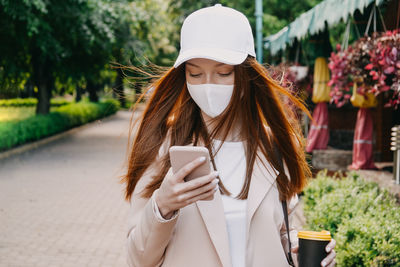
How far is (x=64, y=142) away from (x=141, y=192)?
55.4ft

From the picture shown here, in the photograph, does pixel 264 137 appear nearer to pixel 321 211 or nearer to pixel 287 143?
pixel 287 143

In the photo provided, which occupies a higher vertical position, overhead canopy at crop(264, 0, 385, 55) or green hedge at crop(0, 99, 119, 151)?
overhead canopy at crop(264, 0, 385, 55)

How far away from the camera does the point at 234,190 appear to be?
73.7 inches

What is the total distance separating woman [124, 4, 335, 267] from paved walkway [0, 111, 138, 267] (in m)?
0.34

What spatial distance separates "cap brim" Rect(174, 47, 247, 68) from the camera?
5.60 feet

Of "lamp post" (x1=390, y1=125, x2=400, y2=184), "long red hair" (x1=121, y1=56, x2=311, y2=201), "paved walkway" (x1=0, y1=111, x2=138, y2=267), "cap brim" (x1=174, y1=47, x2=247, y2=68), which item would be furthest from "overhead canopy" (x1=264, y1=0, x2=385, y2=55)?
"cap brim" (x1=174, y1=47, x2=247, y2=68)

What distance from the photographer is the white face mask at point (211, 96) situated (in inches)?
72.2

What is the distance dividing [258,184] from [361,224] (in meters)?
2.37

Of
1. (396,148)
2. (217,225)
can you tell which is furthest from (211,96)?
(396,148)

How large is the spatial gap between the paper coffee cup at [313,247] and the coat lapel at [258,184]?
8.0 inches

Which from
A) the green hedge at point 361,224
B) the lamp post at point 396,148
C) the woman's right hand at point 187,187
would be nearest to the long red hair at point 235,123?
the woman's right hand at point 187,187

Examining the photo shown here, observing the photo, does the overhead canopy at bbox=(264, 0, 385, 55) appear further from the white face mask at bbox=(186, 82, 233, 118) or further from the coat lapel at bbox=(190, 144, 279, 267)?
the coat lapel at bbox=(190, 144, 279, 267)

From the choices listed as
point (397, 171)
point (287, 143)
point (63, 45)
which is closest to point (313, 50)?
point (397, 171)

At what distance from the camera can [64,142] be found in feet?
59.0
